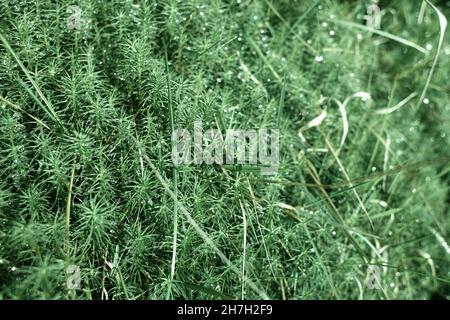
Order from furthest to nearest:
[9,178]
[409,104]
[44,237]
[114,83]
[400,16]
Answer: [400,16] < [409,104] < [114,83] < [9,178] < [44,237]

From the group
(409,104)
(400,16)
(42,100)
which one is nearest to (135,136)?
(42,100)

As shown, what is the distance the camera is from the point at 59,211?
130 cm

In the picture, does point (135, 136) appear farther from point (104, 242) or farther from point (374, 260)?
point (374, 260)

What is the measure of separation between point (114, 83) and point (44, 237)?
18.2 inches

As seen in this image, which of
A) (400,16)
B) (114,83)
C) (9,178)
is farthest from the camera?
(400,16)

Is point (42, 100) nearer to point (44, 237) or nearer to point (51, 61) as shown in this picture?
point (51, 61)

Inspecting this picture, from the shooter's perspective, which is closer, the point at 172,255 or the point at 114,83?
the point at 172,255

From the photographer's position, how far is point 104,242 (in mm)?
1312

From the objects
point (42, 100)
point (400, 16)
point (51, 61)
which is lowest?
point (42, 100)

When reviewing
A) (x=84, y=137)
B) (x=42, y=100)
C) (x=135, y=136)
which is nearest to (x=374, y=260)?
(x=135, y=136)

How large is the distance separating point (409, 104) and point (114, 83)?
1.04 metres

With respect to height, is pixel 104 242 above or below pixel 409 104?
below

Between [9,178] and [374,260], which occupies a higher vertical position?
[9,178]

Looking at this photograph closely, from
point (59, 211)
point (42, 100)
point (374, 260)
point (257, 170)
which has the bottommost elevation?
point (374, 260)
